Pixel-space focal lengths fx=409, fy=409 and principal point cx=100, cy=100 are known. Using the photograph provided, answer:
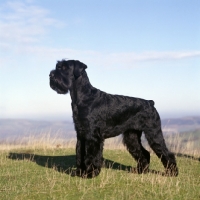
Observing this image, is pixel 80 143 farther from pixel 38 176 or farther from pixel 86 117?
pixel 38 176

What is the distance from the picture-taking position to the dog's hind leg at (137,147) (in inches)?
363

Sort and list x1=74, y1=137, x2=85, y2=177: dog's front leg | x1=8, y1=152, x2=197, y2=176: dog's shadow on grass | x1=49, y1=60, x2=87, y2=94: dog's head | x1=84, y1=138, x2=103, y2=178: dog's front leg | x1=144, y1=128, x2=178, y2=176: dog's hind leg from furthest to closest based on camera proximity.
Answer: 1. x1=8, y1=152, x2=197, y2=176: dog's shadow on grass
2. x1=144, y1=128, x2=178, y2=176: dog's hind leg
3. x1=74, y1=137, x2=85, y2=177: dog's front leg
4. x1=49, y1=60, x2=87, y2=94: dog's head
5. x1=84, y1=138, x2=103, y2=178: dog's front leg

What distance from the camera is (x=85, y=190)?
735 centimetres

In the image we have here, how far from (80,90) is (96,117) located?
647 millimetres

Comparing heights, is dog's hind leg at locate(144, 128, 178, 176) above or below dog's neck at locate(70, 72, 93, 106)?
below

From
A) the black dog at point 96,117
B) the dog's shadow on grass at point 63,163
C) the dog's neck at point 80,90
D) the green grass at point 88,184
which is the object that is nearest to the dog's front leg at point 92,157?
the black dog at point 96,117

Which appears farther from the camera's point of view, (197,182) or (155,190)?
(197,182)

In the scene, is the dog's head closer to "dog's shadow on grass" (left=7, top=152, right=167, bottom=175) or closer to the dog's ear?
the dog's ear

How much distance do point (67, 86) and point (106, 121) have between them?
1.10m

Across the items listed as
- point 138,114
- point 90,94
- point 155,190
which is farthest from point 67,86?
point 155,190

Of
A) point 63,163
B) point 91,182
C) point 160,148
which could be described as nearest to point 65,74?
point 91,182

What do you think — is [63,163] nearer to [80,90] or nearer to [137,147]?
[137,147]

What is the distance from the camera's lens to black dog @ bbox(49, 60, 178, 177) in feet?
27.2

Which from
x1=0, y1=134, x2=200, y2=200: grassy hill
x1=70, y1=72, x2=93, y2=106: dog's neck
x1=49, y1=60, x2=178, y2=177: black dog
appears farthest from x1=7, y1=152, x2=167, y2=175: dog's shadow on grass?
x1=70, y1=72, x2=93, y2=106: dog's neck
